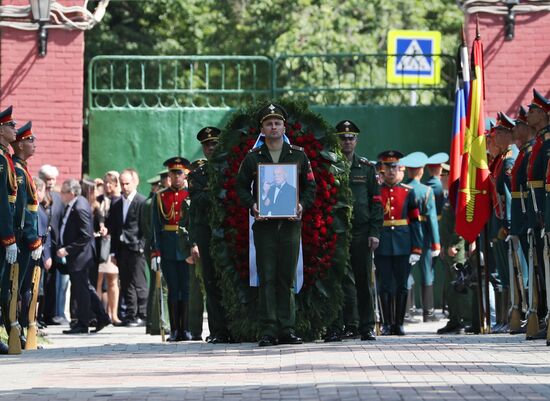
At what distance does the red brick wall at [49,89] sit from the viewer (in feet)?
76.3

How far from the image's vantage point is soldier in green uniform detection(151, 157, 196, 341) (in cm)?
1881

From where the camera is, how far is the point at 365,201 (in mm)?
16969

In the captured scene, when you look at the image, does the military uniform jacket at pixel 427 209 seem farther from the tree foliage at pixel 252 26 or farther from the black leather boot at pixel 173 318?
the tree foliage at pixel 252 26

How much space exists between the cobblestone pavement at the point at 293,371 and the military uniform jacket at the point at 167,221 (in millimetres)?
2308

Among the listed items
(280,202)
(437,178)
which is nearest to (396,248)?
(280,202)

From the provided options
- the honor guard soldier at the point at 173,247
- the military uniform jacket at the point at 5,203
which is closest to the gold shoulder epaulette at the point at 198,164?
the honor guard soldier at the point at 173,247

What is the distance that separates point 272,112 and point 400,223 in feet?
13.2

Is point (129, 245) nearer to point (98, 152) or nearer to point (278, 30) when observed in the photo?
point (98, 152)

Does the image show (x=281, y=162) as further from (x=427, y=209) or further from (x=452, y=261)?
(x=427, y=209)

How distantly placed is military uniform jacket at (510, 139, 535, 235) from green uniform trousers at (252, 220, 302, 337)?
239 cm

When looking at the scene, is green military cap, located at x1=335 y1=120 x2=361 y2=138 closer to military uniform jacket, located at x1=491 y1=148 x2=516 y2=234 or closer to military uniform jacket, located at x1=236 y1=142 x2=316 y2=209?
military uniform jacket, located at x1=236 y1=142 x2=316 y2=209

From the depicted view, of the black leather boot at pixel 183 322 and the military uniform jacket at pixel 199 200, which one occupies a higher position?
the military uniform jacket at pixel 199 200

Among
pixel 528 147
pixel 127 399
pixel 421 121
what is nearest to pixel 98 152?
pixel 421 121

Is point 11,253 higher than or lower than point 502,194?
lower
